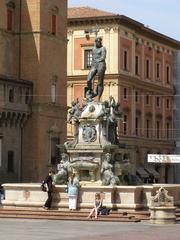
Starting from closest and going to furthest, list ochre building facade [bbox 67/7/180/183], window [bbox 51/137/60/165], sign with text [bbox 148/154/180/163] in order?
→ 1. window [bbox 51/137/60/165]
2. ochre building facade [bbox 67/7/180/183]
3. sign with text [bbox 148/154/180/163]

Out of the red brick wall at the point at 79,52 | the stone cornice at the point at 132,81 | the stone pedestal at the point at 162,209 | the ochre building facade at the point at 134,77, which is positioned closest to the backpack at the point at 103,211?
the stone pedestal at the point at 162,209

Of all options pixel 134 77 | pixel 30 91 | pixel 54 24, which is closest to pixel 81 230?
pixel 30 91

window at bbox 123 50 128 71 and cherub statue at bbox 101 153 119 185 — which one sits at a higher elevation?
window at bbox 123 50 128 71

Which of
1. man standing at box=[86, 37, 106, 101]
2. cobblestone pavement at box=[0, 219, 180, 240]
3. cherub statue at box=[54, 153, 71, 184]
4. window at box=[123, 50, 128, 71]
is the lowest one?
cobblestone pavement at box=[0, 219, 180, 240]

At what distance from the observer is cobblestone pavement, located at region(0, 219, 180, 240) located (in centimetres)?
2188

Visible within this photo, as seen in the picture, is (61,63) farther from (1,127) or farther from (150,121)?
(150,121)

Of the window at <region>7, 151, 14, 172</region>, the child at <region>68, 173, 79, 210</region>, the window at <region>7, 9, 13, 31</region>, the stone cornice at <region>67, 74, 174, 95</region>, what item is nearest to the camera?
the child at <region>68, 173, 79, 210</region>

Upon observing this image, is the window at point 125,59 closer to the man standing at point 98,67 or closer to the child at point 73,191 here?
the man standing at point 98,67

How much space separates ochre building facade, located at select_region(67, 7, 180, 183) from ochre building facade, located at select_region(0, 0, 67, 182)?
9.78m

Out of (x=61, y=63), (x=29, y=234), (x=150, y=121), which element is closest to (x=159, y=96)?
(x=150, y=121)

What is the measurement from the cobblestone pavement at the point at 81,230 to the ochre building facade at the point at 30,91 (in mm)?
34242

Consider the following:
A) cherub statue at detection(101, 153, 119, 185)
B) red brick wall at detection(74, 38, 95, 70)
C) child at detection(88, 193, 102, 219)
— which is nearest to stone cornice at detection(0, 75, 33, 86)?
red brick wall at detection(74, 38, 95, 70)

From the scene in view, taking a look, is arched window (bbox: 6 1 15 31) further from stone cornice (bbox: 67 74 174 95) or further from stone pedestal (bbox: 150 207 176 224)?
stone pedestal (bbox: 150 207 176 224)

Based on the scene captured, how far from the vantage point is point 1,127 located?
61812 millimetres
